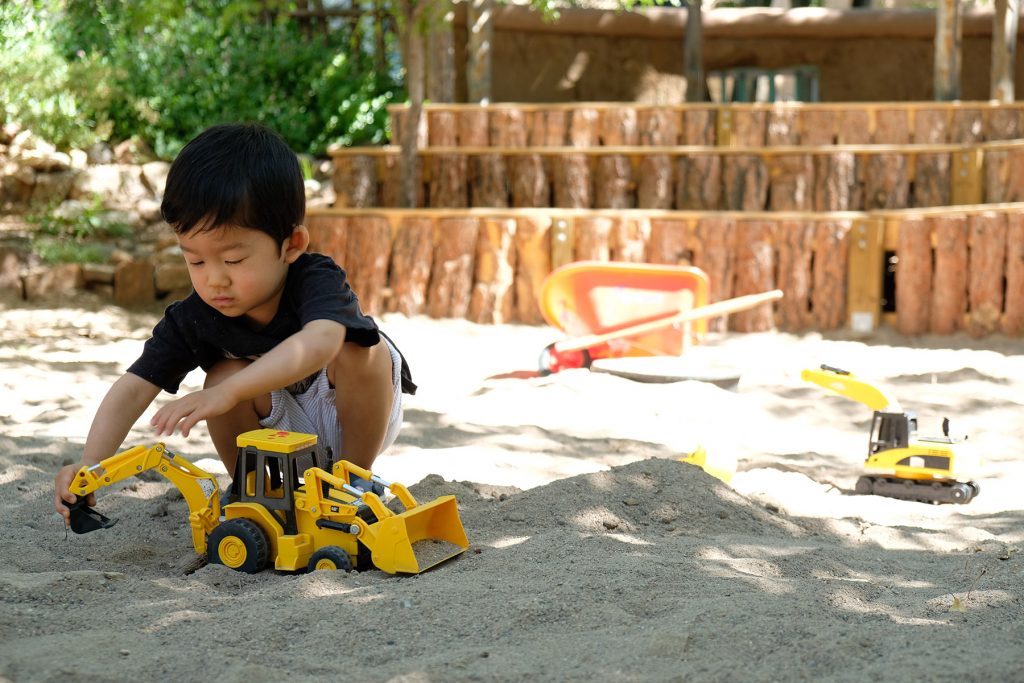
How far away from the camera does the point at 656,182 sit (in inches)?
269

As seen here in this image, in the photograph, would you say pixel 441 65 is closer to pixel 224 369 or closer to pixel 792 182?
pixel 792 182

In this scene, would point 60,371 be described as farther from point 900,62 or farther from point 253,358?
point 900,62

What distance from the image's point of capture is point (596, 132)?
7484 mm

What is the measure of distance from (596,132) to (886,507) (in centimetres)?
484

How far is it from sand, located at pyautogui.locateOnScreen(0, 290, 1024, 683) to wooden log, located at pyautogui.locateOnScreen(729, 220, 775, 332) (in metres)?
1.54

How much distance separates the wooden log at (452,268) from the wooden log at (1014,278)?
2682mm

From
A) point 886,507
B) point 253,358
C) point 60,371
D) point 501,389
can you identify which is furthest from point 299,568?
point 60,371

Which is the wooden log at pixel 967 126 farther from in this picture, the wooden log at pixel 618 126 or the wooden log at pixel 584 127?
the wooden log at pixel 584 127

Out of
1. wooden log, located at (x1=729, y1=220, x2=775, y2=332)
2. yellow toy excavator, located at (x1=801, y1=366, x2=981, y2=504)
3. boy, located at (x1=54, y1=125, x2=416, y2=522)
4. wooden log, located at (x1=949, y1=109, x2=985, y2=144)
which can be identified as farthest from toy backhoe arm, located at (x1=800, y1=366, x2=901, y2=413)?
wooden log, located at (x1=949, y1=109, x2=985, y2=144)

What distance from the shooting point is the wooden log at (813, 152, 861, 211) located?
6.59 m

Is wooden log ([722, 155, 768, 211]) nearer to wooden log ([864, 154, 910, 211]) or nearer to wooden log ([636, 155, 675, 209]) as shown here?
wooden log ([636, 155, 675, 209])

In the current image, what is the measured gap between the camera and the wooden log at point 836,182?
6594mm

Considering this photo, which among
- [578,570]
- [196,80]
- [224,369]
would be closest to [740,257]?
[224,369]

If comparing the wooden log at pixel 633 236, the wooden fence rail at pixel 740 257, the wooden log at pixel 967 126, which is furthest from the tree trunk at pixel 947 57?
the wooden log at pixel 633 236
